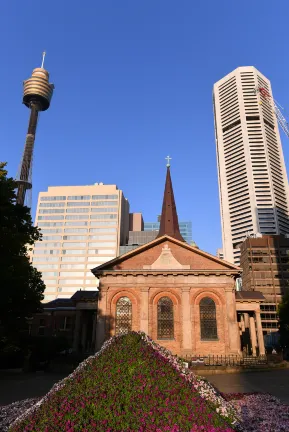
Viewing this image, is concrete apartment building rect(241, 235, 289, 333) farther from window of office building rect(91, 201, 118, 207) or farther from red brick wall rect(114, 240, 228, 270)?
red brick wall rect(114, 240, 228, 270)

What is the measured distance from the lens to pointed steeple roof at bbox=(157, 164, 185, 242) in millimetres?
→ 41094

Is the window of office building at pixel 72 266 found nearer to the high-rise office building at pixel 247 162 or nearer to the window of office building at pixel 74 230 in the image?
the window of office building at pixel 74 230

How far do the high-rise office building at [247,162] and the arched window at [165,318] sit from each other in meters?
112

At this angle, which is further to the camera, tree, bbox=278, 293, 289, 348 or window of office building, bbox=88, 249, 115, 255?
window of office building, bbox=88, 249, 115, 255

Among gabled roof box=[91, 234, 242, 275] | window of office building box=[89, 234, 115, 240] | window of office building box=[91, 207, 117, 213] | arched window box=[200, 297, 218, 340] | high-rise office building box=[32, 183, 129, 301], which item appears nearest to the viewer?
arched window box=[200, 297, 218, 340]

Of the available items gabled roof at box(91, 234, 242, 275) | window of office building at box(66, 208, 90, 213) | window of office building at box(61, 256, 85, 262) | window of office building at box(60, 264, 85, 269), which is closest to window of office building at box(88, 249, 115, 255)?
window of office building at box(61, 256, 85, 262)

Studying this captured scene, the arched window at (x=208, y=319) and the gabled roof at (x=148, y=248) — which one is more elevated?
the gabled roof at (x=148, y=248)

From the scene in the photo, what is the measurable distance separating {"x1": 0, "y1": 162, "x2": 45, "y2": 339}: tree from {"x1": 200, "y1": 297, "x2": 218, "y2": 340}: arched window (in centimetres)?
1509

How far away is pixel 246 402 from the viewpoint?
424 inches

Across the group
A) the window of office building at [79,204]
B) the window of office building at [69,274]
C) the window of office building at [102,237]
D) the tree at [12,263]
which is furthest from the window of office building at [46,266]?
the tree at [12,263]

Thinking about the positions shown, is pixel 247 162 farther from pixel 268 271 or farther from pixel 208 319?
pixel 208 319

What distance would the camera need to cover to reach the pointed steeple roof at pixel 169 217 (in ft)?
135

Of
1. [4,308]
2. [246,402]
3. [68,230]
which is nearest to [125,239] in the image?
[68,230]

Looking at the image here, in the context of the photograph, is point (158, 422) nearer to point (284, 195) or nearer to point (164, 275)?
point (164, 275)
